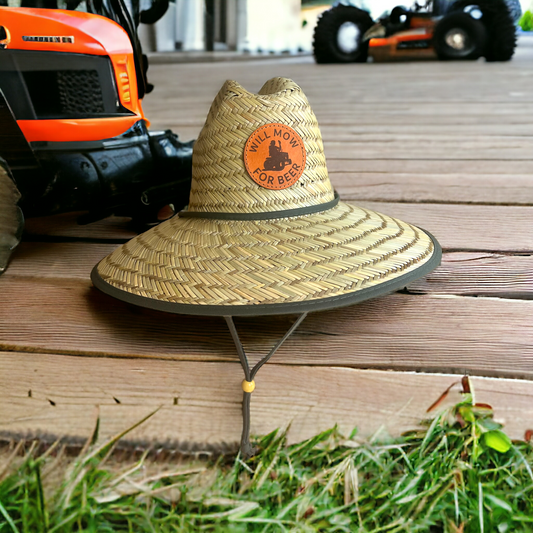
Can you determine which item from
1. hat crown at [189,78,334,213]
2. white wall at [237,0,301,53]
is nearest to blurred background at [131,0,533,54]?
white wall at [237,0,301,53]

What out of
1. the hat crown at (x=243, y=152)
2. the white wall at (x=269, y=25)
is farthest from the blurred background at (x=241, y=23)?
the hat crown at (x=243, y=152)

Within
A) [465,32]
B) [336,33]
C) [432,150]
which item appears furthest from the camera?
[336,33]

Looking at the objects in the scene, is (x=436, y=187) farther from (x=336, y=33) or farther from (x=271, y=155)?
(x=336, y=33)

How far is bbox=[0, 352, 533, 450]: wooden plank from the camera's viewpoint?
584mm

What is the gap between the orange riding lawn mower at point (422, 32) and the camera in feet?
12.3

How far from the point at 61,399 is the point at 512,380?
0.54 meters

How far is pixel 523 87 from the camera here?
8.27 feet

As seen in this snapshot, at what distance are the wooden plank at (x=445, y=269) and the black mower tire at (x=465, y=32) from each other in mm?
3544

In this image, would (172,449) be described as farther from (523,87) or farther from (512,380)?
(523,87)

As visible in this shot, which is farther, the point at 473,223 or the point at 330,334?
the point at 473,223

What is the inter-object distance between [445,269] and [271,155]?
14.0 inches

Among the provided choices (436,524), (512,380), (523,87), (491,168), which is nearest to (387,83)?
(523,87)

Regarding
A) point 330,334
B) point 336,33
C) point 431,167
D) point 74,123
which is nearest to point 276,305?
point 330,334

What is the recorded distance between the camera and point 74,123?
836 mm
